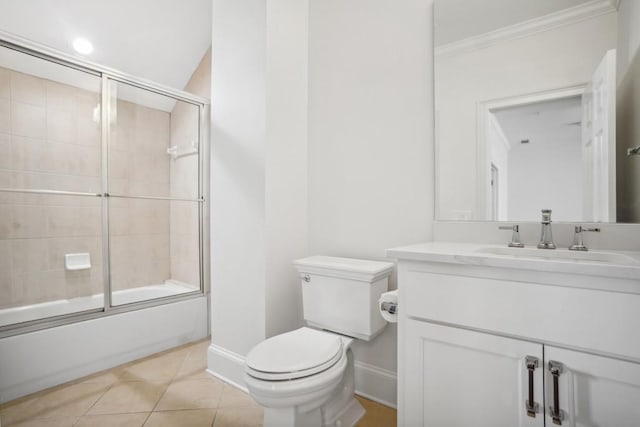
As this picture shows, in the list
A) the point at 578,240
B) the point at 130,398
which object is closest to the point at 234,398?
the point at 130,398

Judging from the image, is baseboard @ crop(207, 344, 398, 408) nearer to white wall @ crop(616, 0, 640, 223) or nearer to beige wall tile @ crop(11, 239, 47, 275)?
white wall @ crop(616, 0, 640, 223)

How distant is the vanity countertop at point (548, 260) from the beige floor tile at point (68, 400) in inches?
72.5

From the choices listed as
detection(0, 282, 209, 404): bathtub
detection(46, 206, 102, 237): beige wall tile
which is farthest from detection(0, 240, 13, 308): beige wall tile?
detection(46, 206, 102, 237): beige wall tile

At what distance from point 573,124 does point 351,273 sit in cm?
116

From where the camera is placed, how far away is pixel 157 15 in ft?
8.63

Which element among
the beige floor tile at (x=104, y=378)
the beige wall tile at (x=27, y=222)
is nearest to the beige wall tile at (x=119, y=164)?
the beige wall tile at (x=27, y=222)

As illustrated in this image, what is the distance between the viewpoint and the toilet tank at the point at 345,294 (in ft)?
5.03

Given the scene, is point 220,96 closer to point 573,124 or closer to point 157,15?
point 157,15

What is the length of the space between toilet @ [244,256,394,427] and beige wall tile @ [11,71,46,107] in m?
2.23

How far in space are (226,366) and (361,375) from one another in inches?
32.9

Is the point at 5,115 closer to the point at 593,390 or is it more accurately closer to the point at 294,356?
the point at 294,356

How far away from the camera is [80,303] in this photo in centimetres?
243

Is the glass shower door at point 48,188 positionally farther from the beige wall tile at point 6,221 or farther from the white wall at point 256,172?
the white wall at point 256,172

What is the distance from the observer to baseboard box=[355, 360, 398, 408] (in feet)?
5.53
